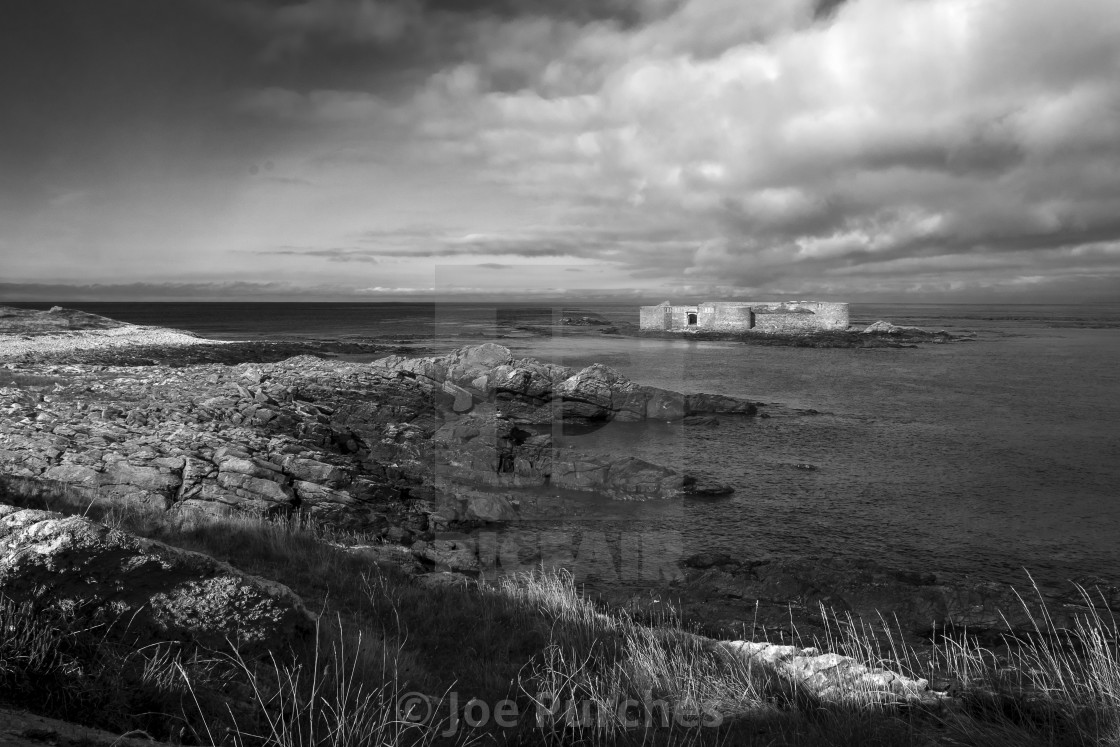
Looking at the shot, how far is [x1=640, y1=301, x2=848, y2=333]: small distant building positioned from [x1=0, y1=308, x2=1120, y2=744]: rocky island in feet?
167

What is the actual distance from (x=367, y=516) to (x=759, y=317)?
71.5m

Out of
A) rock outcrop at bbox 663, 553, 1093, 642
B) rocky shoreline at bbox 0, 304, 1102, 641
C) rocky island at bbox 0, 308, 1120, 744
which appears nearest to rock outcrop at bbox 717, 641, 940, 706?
rocky island at bbox 0, 308, 1120, 744

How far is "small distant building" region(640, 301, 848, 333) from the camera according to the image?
7712 centimetres

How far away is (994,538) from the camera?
1458cm

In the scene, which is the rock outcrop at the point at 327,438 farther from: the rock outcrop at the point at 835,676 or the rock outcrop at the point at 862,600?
the rock outcrop at the point at 835,676

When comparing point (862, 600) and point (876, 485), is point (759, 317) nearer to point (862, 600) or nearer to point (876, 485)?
point (876, 485)

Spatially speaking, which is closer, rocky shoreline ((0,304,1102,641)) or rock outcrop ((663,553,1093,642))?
rock outcrop ((663,553,1093,642))

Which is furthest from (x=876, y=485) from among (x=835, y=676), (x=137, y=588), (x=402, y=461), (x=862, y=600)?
(x=137, y=588)

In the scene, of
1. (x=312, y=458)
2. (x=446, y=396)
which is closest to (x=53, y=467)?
(x=312, y=458)

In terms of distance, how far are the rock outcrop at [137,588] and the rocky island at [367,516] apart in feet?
0.04

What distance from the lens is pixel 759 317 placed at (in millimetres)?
79188

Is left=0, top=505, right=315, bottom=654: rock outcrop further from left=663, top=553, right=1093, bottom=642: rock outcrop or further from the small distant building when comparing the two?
the small distant building

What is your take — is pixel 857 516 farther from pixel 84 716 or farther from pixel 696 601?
pixel 84 716

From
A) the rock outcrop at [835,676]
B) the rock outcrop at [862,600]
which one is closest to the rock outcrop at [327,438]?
the rock outcrop at [862,600]
